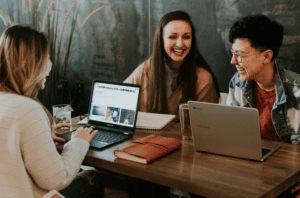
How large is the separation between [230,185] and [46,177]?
0.67m

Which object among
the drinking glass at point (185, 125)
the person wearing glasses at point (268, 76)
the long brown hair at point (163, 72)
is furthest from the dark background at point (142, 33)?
the drinking glass at point (185, 125)

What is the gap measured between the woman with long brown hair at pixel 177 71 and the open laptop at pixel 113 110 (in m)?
0.62

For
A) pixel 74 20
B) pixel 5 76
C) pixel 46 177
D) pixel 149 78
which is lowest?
pixel 46 177

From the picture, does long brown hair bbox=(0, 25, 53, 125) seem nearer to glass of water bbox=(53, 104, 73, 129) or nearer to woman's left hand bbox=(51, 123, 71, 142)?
woman's left hand bbox=(51, 123, 71, 142)

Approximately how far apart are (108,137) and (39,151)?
1.67 ft

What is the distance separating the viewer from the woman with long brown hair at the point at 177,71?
2420mm

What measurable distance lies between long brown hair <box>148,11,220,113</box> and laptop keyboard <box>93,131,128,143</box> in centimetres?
72

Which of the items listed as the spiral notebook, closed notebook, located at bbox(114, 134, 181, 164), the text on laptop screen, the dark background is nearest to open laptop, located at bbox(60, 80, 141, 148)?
the text on laptop screen

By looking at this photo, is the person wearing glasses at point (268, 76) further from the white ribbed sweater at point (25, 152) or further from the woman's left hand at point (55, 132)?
the white ribbed sweater at point (25, 152)

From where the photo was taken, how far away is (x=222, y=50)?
8.37ft

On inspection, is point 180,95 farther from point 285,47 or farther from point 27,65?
point 27,65

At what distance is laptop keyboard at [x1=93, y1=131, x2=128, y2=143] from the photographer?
1656mm

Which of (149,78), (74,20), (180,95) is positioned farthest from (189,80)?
(74,20)

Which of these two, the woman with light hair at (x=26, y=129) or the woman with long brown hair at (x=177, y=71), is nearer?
the woman with light hair at (x=26, y=129)
